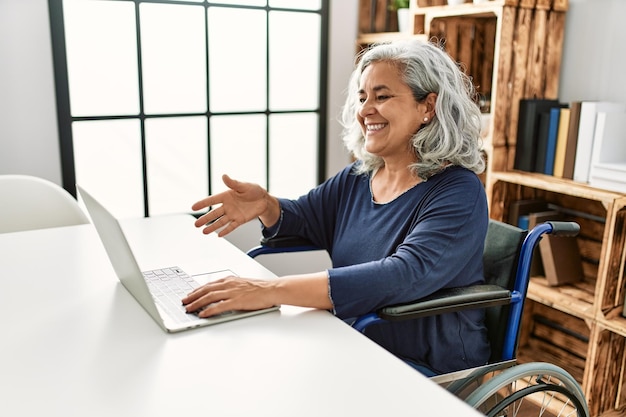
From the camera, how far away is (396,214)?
Answer: 5.24 feet

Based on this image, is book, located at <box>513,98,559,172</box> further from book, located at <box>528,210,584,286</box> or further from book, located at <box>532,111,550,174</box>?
book, located at <box>528,210,584,286</box>

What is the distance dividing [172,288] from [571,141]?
65.1 inches

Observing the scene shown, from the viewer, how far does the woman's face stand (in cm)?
164

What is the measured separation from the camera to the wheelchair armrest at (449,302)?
4.13 feet

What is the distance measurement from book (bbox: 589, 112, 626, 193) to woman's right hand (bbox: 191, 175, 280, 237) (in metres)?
1.19

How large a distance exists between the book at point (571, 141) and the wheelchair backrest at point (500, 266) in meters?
0.85

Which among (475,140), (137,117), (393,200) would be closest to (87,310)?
(393,200)

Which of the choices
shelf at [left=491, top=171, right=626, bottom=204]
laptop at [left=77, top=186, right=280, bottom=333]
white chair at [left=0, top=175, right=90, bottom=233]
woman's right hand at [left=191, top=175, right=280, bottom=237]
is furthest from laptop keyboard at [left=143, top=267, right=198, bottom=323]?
shelf at [left=491, top=171, right=626, bottom=204]

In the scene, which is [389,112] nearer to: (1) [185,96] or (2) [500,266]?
(2) [500,266]

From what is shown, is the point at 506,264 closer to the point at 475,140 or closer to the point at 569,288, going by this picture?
the point at 475,140

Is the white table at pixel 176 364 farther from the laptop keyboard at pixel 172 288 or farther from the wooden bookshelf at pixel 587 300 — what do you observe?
the wooden bookshelf at pixel 587 300

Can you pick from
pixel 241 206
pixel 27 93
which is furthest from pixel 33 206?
pixel 241 206

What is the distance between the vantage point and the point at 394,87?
164 centimetres

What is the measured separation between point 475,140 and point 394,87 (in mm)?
269
